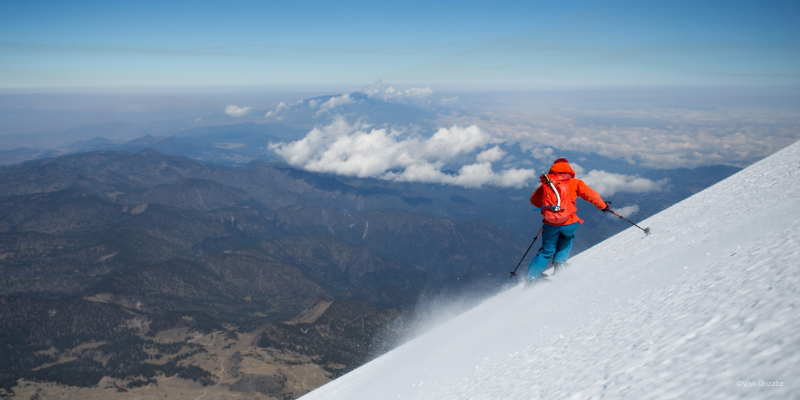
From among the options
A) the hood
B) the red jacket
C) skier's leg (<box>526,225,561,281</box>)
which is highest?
the hood

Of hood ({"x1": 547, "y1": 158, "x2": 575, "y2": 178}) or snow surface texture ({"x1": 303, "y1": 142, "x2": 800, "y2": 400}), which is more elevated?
hood ({"x1": 547, "y1": 158, "x2": 575, "y2": 178})

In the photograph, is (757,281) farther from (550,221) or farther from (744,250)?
(550,221)

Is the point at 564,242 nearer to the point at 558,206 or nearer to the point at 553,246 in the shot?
the point at 553,246

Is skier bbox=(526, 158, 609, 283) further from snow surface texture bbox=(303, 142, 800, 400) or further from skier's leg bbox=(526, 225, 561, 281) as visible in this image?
snow surface texture bbox=(303, 142, 800, 400)

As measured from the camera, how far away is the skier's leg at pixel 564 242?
1196 cm

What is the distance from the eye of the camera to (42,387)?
147000 millimetres

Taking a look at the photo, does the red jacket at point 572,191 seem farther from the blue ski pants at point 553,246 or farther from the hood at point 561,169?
the blue ski pants at point 553,246

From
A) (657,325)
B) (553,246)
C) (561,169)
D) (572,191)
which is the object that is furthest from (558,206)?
(657,325)

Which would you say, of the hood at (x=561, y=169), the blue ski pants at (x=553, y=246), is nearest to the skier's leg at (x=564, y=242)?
the blue ski pants at (x=553, y=246)

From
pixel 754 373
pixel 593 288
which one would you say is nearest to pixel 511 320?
pixel 593 288

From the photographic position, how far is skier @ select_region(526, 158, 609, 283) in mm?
11477

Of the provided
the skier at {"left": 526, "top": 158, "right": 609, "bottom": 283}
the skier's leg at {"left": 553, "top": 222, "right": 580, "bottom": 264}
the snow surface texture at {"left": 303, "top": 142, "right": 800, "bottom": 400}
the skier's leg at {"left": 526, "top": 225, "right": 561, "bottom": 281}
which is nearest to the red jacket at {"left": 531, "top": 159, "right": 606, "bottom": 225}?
the skier at {"left": 526, "top": 158, "right": 609, "bottom": 283}

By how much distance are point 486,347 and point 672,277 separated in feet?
14.5

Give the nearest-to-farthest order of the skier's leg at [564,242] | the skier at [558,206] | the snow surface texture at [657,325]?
the snow surface texture at [657,325] → the skier at [558,206] → the skier's leg at [564,242]
